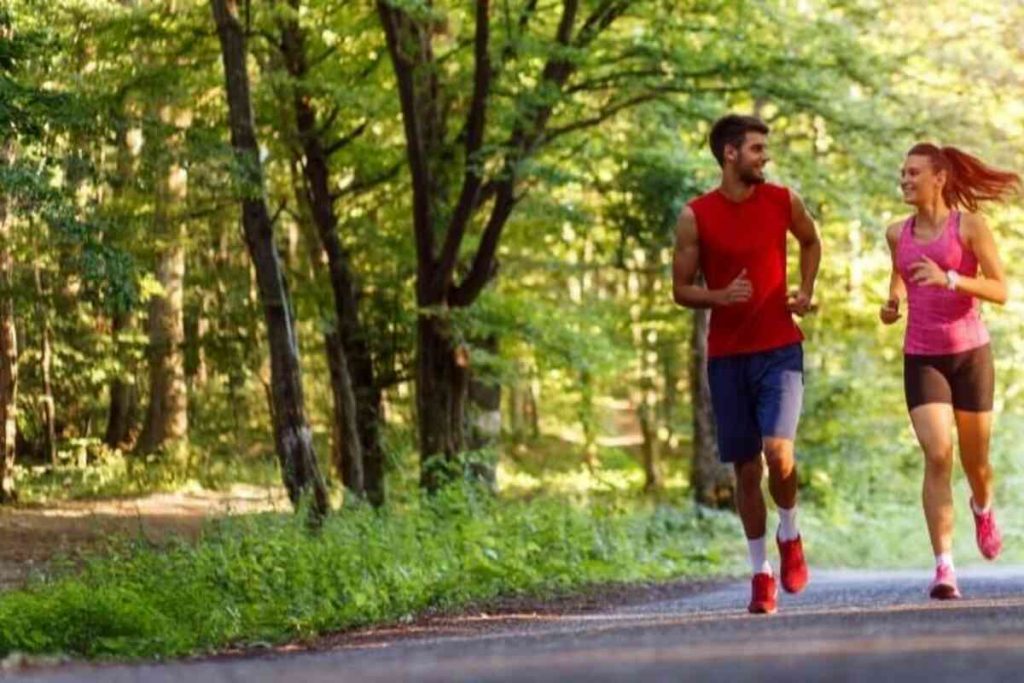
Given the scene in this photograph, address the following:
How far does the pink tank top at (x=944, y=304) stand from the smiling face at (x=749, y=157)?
1.08m

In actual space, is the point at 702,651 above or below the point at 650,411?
above

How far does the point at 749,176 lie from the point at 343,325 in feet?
52.9

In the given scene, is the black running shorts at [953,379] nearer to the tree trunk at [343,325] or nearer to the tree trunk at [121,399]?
the tree trunk at [343,325]

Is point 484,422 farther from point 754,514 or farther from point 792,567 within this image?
point 792,567

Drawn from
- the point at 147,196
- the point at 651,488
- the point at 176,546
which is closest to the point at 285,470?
the point at 147,196

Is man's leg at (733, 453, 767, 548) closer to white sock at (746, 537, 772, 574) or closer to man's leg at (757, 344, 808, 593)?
white sock at (746, 537, 772, 574)

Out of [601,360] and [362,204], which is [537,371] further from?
[362,204]

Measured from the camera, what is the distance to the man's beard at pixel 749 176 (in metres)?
9.40

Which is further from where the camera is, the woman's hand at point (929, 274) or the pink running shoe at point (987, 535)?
the pink running shoe at point (987, 535)

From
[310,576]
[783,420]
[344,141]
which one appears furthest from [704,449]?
[783,420]

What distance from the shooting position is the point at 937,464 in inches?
396

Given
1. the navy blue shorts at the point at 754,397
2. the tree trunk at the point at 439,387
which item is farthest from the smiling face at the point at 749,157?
the tree trunk at the point at 439,387

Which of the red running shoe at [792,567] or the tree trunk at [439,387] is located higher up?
the tree trunk at [439,387]

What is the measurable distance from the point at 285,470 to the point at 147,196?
2.99m
